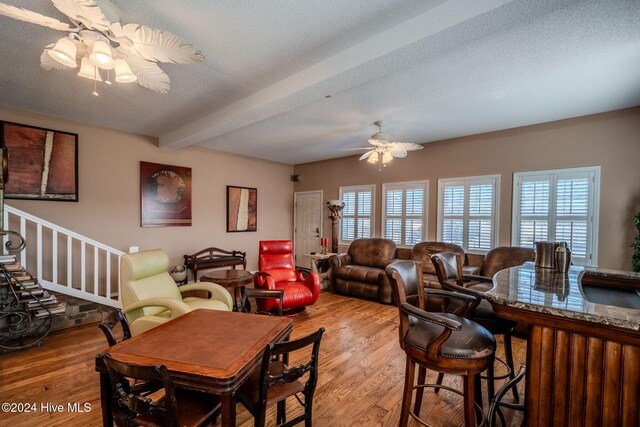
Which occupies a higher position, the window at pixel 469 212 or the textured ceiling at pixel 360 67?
the textured ceiling at pixel 360 67

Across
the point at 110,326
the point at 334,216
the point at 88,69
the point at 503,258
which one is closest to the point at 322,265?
the point at 334,216

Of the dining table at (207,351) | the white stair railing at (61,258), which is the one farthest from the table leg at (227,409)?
the white stair railing at (61,258)

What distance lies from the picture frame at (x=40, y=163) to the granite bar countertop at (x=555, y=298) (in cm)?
535

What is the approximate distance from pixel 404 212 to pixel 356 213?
1165 millimetres

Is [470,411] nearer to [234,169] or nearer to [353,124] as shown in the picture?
[353,124]

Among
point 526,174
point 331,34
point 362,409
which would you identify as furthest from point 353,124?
point 362,409

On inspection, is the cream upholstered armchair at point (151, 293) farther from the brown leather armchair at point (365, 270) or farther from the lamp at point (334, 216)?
the lamp at point (334, 216)

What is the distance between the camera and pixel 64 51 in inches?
72.5

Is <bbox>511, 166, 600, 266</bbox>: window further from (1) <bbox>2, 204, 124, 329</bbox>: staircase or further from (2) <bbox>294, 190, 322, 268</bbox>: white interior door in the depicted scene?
(1) <bbox>2, 204, 124, 329</bbox>: staircase

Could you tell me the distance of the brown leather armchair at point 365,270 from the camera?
4809 millimetres

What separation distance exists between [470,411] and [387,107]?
125 inches

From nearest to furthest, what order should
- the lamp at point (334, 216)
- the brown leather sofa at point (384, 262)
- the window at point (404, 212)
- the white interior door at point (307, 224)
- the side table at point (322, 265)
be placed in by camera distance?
the brown leather sofa at point (384, 262), the window at point (404, 212), the side table at point (322, 265), the lamp at point (334, 216), the white interior door at point (307, 224)

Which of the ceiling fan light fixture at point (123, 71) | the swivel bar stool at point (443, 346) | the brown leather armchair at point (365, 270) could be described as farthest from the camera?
the brown leather armchair at point (365, 270)

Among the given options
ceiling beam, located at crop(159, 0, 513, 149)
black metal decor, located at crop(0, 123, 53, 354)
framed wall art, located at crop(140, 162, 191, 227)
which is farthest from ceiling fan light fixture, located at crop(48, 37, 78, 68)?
framed wall art, located at crop(140, 162, 191, 227)
